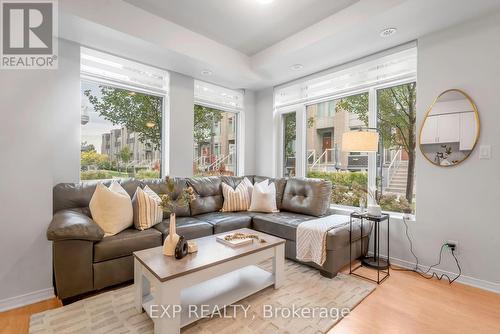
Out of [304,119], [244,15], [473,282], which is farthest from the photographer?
[304,119]

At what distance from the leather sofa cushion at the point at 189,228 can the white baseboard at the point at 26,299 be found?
1.00 meters

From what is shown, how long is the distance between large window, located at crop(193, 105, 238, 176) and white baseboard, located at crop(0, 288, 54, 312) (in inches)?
88.5

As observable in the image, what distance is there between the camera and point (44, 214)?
6.75 feet

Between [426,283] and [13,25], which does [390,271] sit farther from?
[13,25]

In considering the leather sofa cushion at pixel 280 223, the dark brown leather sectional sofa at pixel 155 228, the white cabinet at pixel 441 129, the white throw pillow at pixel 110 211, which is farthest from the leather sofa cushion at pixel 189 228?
the white cabinet at pixel 441 129

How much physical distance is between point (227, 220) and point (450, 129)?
260 cm

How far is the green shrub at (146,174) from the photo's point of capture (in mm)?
3344

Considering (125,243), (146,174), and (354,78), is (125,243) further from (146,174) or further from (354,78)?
(354,78)

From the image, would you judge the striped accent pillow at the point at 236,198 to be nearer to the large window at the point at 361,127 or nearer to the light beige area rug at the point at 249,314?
the large window at the point at 361,127

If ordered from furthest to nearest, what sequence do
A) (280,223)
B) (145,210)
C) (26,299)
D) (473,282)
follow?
(280,223) → (145,210) → (473,282) → (26,299)

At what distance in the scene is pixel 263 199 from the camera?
3355 mm

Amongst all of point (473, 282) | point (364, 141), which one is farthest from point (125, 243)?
point (473, 282)

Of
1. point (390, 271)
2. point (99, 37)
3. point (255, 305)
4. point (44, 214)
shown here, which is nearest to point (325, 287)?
point (255, 305)

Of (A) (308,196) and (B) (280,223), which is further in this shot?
(A) (308,196)
